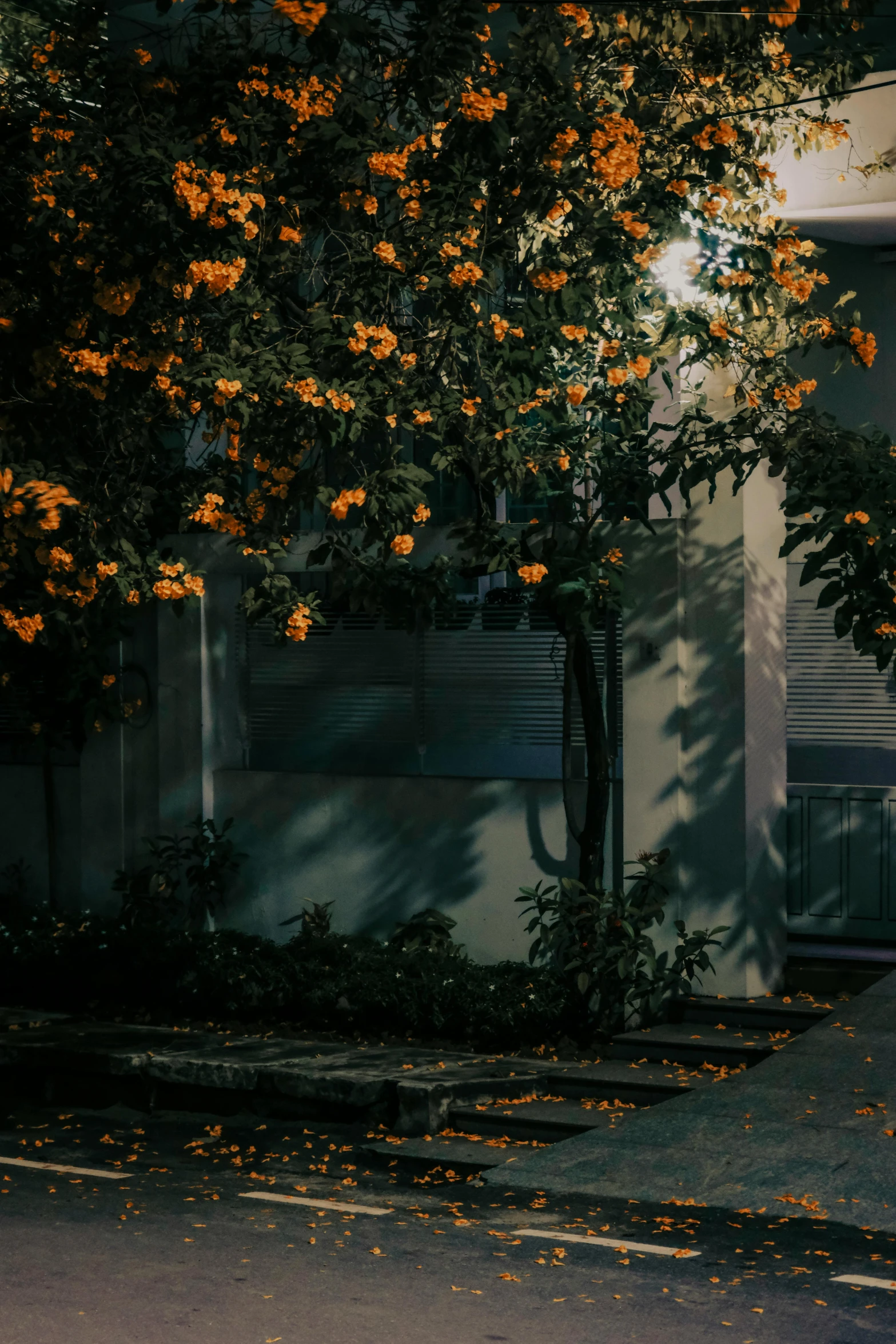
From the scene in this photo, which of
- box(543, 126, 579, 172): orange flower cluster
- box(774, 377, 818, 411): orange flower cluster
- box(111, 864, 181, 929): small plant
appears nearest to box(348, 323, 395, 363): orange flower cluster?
box(543, 126, 579, 172): orange flower cluster

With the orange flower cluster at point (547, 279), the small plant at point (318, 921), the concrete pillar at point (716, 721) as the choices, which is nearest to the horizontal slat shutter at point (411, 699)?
the concrete pillar at point (716, 721)

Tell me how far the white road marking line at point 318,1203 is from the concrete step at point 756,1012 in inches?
125

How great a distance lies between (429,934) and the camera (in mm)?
10656

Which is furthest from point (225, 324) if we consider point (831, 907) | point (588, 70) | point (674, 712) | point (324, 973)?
point (831, 907)

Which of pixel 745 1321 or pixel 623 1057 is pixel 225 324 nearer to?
pixel 623 1057

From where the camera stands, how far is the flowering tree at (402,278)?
26.8 feet

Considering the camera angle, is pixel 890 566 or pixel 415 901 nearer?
pixel 890 566

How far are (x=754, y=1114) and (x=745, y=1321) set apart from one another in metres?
2.48

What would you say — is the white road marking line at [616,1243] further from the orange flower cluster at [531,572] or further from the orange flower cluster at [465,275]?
the orange flower cluster at [465,275]

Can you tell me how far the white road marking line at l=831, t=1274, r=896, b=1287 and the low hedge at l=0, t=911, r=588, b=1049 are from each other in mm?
3725

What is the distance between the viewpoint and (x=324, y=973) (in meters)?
10.5

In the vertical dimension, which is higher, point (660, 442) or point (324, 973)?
point (660, 442)

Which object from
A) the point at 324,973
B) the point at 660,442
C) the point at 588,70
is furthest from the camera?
the point at 324,973

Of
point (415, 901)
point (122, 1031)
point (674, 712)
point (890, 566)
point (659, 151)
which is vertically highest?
point (659, 151)
